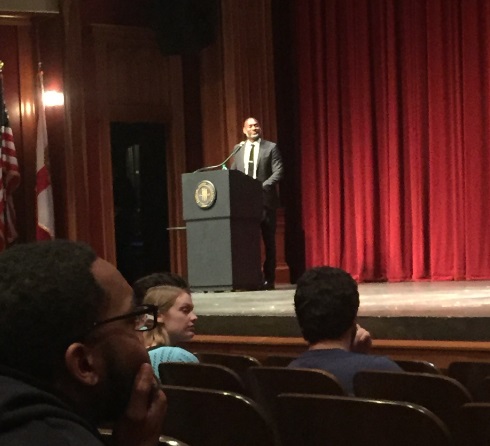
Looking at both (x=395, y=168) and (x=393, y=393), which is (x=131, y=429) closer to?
(x=393, y=393)

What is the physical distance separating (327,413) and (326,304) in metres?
0.69

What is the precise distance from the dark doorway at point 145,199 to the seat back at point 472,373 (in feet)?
20.8

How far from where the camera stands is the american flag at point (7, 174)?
7.51 meters

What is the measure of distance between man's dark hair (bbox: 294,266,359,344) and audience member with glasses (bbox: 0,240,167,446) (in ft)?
4.32

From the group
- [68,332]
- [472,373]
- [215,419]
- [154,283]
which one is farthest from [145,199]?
[68,332]

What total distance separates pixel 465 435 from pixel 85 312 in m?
0.91

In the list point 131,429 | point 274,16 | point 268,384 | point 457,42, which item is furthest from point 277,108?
point 131,429

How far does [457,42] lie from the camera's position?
7426 millimetres

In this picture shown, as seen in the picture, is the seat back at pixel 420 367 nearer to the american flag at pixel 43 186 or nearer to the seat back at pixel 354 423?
the seat back at pixel 354 423

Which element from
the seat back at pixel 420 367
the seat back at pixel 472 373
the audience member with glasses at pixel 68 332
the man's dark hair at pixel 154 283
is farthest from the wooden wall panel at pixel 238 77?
the audience member with glasses at pixel 68 332

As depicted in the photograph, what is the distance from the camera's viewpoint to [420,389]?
1810 millimetres

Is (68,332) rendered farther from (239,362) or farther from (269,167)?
(269,167)

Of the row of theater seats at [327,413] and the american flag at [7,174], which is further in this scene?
the american flag at [7,174]

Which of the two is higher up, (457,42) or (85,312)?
(457,42)
